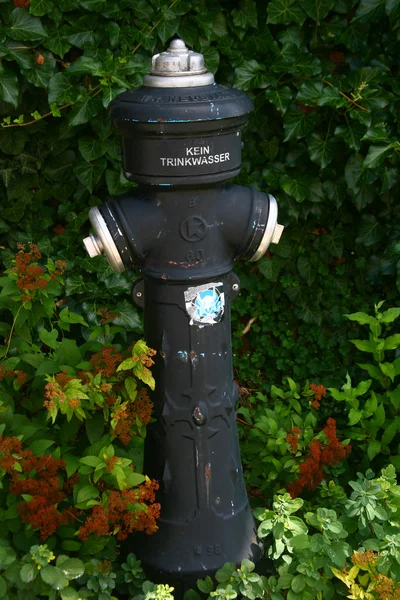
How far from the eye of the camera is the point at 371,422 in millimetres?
3346

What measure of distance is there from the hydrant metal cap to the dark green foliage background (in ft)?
3.17

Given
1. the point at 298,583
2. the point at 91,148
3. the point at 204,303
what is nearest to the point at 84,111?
the point at 91,148

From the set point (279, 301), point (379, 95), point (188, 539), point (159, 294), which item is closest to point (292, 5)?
point (379, 95)

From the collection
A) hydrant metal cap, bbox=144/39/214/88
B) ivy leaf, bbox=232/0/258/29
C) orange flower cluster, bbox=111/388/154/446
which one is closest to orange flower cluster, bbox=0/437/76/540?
orange flower cluster, bbox=111/388/154/446

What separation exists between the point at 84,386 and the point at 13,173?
1529 mm

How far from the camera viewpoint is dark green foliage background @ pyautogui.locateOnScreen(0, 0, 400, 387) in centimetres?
352

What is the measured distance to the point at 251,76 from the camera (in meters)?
A: 3.67

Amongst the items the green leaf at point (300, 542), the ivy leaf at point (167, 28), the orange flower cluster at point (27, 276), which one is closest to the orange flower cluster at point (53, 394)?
the orange flower cluster at point (27, 276)

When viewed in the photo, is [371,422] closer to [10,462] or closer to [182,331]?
[182,331]

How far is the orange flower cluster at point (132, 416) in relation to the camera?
8.49ft

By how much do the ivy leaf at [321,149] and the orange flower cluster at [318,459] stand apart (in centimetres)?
136

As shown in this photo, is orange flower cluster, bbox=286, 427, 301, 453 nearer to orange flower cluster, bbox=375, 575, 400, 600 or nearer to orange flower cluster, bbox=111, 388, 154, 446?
→ orange flower cluster, bbox=111, 388, 154, 446

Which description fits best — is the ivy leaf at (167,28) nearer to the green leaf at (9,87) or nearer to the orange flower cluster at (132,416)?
the green leaf at (9,87)

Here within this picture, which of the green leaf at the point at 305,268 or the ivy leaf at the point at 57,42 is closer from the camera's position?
the ivy leaf at the point at 57,42
